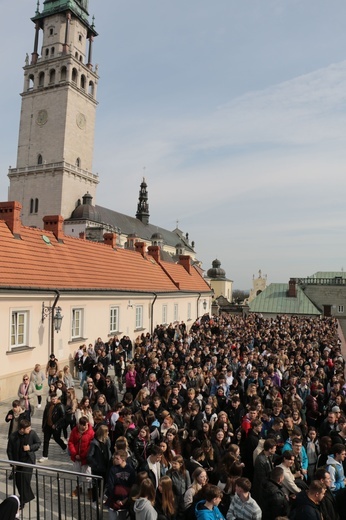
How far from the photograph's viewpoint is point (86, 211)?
52.4 meters

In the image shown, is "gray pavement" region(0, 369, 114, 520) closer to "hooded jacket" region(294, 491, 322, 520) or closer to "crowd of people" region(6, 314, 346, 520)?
"crowd of people" region(6, 314, 346, 520)

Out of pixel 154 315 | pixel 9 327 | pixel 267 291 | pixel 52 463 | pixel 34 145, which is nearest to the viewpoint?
pixel 52 463

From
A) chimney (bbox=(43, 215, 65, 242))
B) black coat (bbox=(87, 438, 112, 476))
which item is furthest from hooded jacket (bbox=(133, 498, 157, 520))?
chimney (bbox=(43, 215, 65, 242))

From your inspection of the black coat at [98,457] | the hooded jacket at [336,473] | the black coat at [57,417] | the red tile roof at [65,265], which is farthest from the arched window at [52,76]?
the hooded jacket at [336,473]

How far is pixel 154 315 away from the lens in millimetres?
25516

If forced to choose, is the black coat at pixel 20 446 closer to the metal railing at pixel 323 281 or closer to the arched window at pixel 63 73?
the metal railing at pixel 323 281

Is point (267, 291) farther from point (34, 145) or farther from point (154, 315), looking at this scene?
point (34, 145)

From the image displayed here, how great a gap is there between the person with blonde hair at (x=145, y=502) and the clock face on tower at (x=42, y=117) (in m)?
58.8

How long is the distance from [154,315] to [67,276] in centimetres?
906

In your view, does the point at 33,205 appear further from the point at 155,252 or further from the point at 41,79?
the point at 155,252

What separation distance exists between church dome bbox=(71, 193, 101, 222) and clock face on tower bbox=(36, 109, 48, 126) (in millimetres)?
12669

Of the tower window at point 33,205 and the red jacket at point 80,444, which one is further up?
the tower window at point 33,205

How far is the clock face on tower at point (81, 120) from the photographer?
189 feet

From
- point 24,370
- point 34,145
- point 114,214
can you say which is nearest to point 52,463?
point 24,370
